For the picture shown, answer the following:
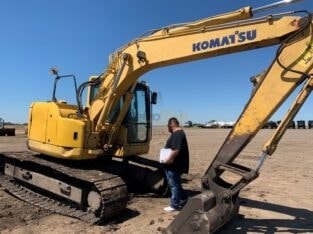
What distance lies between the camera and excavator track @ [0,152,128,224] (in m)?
8.20

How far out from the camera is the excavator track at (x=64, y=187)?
820cm

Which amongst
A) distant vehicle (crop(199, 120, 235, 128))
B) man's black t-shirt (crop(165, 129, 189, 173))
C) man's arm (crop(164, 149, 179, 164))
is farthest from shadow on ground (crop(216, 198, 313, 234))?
distant vehicle (crop(199, 120, 235, 128))

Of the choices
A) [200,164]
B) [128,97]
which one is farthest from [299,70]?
[200,164]

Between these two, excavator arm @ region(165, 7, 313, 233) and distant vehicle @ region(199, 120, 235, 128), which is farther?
distant vehicle @ region(199, 120, 235, 128)

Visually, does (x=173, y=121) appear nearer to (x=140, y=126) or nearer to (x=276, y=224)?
(x=140, y=126)

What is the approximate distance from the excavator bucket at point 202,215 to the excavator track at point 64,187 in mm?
1684

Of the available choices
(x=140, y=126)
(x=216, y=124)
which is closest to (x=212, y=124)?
(x=216, y=124)

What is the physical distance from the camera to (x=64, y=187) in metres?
9.09

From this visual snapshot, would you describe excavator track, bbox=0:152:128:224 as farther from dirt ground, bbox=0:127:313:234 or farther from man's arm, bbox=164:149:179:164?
man's arm, bbox=164:149:179:164

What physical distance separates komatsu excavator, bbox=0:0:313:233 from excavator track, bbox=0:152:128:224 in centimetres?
2

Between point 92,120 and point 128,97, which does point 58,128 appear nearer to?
point 92,120

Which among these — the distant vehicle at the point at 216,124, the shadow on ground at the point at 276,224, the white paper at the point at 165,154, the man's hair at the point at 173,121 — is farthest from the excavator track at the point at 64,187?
the distant vehicle at the point at 216,124

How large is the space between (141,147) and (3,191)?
3580mm

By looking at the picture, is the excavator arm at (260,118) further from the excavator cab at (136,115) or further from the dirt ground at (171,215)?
the excavator cab at (136,115)
